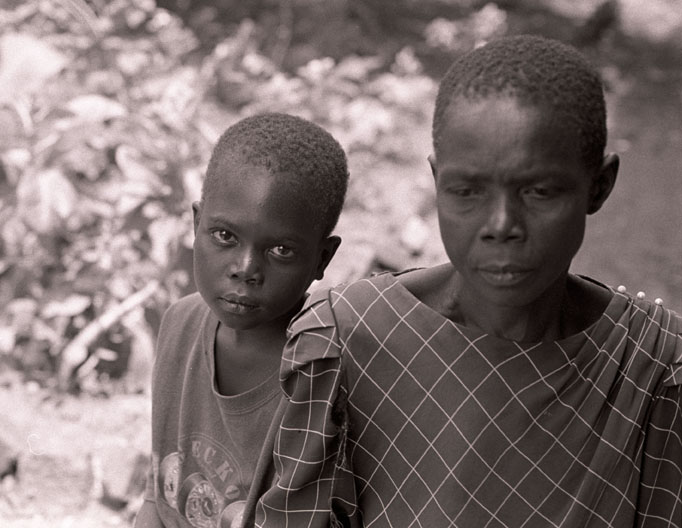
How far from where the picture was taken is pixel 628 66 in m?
7.33

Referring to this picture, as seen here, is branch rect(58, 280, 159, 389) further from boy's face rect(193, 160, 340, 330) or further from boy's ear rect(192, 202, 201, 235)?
boy's face rect(193, 160, 340, 330)

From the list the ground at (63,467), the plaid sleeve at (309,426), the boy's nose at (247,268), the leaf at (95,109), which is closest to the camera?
the plaid sleeve at (309,426)

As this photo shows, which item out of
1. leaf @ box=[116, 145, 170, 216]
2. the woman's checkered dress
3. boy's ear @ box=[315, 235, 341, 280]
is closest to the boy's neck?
boy's ear @ box=[315, 235, 341, 280]

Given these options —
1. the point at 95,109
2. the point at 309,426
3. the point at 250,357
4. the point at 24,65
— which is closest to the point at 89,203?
the point at 95,109

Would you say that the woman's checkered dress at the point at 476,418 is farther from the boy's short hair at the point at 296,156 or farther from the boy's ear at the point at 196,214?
the boy's ear at the point at 196,214

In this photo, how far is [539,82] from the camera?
182 cm

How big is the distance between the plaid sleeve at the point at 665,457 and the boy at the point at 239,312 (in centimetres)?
74

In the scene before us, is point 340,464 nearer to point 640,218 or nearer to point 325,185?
point 325,185

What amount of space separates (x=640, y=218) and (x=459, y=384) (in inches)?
165

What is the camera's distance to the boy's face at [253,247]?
2.26 metres

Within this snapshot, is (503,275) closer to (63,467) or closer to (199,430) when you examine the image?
(199,430)

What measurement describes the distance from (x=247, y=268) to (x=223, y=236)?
118 mm

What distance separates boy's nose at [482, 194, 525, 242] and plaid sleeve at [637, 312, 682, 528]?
0.45 m

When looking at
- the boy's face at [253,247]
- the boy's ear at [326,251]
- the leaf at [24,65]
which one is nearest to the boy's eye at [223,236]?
the boy's face at [253,247]
